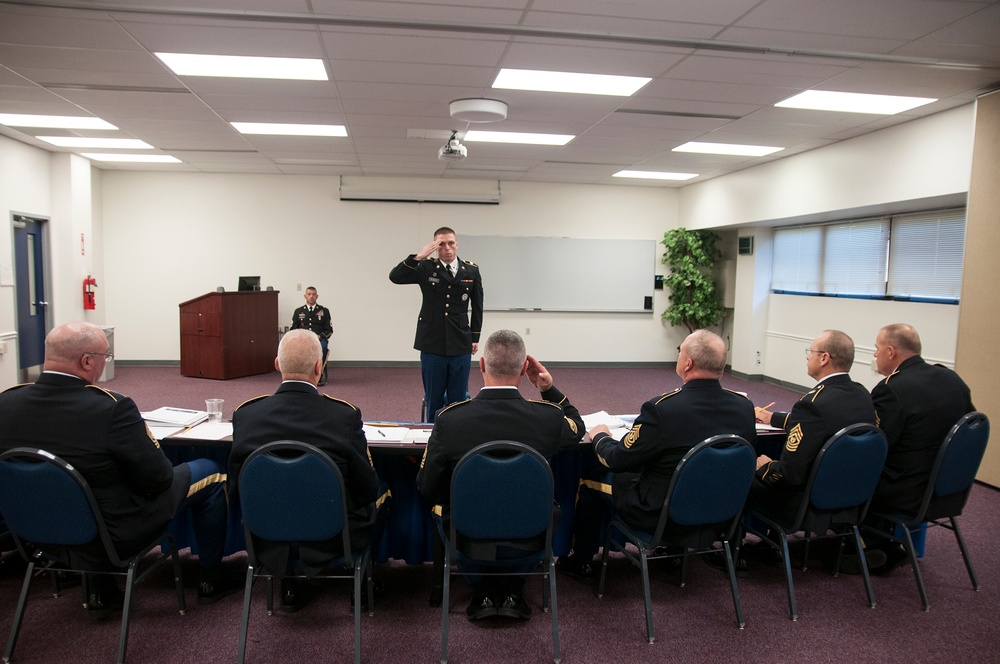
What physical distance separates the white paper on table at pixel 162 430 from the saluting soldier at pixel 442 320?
1915 millimetres

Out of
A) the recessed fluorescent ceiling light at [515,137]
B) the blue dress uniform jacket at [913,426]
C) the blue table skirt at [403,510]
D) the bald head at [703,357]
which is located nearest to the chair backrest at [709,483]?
the bald head at [703,357]

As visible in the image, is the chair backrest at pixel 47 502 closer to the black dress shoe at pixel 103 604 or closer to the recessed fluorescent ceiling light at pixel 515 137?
the black dress shoe at pixel 103 604

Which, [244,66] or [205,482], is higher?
[244,66]

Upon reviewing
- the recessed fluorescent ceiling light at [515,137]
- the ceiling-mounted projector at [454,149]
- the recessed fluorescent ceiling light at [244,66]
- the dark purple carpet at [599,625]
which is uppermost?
the recessed fluorescent ceiling light at [515,137]

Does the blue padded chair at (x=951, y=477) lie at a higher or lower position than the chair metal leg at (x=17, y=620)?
higher

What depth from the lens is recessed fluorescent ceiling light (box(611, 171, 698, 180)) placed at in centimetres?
866

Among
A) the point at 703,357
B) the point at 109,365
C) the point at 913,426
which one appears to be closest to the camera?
the point at 703,357

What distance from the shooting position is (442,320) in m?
4.57

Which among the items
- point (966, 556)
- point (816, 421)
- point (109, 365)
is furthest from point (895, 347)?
point (109, 365)

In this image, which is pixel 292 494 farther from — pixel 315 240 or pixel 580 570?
pixel 315 240

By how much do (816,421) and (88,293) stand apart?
29.3 ft

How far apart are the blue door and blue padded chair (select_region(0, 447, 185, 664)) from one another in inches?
251

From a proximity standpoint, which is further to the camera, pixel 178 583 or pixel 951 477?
pixel 951 477

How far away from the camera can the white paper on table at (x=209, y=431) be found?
2.81 m
